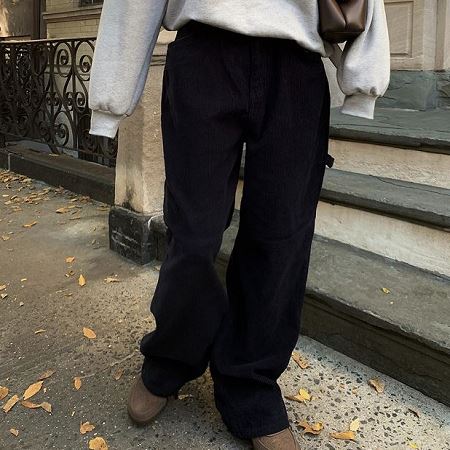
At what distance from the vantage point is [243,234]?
161 centimetres

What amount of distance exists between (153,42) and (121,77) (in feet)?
0.45

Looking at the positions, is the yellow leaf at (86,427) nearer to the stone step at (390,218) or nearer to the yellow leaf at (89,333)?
the yellow leaf at (89,333)

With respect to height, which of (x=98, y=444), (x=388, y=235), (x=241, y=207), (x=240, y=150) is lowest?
(x=98, y=444)

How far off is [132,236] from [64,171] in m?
1.93

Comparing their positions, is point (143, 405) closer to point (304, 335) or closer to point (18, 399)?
point (18, 399)

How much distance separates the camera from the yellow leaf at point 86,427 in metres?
1.81

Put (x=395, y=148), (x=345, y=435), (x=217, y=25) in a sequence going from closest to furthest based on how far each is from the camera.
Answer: (x=217, y=25)
(x=345, y=435)
(x=395, y=148)

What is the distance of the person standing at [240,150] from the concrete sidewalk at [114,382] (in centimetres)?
25

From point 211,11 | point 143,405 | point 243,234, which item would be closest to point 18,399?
point 143,405

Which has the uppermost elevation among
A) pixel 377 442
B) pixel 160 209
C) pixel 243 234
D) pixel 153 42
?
pixel 153 42

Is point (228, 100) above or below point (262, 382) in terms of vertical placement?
above

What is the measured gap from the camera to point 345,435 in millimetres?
1798

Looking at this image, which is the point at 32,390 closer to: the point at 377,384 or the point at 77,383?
the point at 77,383

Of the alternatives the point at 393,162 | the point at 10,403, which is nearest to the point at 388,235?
the point at 393,162
